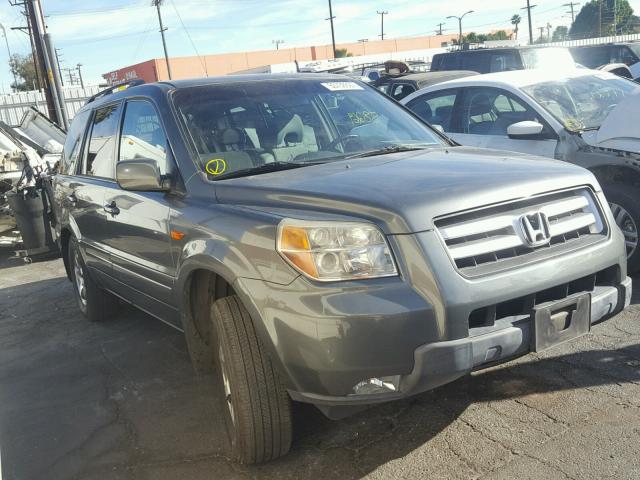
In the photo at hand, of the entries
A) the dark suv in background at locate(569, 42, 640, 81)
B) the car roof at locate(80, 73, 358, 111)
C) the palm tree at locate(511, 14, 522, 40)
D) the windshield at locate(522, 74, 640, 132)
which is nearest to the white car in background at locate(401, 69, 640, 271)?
the windshield at locate(522, 74, 640, 132)

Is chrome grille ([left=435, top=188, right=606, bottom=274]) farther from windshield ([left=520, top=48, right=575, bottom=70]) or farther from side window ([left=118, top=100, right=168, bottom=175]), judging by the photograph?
windshield ([left=520, top=48, right=575, bottom=70])

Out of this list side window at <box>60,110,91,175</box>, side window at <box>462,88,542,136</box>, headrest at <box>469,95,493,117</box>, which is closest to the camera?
side window at <box>60,110,91,175</box>

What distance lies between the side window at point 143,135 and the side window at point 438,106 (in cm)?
336

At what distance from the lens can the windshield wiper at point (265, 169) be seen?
Answer: 10.6ft

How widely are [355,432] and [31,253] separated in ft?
21.6

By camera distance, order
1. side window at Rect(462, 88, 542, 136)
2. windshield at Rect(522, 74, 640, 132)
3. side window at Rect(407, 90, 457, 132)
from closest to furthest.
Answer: windshield at Rect(522, 74, 640, 132) → side window at Rect(462, 88, 542, 136) → side window at Rect(407, 90, 457, 132)

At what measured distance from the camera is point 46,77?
16.8 m

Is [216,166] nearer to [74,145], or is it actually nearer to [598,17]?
[74,145]

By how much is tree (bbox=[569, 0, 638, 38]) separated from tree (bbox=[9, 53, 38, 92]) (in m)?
63.3

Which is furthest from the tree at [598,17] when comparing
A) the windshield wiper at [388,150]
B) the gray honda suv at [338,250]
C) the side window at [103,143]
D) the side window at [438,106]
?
the gray honda suv at [338,250]

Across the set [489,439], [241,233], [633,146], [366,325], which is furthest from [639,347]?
[241,233]

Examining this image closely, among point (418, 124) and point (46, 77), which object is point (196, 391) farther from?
point (46, 77)

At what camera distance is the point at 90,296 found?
5.31 meters

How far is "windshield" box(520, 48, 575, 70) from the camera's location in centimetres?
1199
